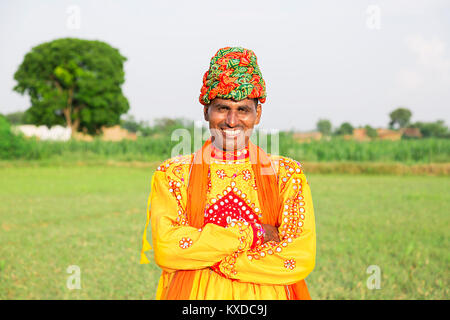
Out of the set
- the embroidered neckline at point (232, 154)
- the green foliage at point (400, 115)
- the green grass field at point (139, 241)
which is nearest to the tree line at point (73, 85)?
the green foliage at point (400, 115)

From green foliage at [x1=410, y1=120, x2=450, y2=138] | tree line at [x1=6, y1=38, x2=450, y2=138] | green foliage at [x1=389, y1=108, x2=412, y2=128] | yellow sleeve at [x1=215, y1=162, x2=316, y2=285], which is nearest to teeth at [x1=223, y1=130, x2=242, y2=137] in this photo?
yellow sleeve at [x1=215, y1=162, x2=316, y2=285]

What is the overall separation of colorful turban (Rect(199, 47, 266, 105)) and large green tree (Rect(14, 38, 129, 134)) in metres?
35.4

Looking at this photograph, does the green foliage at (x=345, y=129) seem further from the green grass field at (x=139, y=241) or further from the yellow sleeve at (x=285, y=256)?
the yellow sleeve at (x=285, y=256)

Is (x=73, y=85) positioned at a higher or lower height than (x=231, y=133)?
higher

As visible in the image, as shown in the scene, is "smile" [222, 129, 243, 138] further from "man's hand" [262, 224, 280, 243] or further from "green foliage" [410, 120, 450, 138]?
"green foliage" [410, 120, 450, 138]

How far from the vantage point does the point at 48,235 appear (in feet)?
24.2

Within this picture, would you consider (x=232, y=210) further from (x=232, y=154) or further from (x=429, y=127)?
Answer: (x=429, y=127)

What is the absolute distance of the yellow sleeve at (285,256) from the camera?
186cm

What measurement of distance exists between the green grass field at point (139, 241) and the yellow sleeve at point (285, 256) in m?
3.10

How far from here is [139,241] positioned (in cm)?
726

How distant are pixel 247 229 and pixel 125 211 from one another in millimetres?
8248

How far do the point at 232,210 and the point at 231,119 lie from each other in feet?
1.48

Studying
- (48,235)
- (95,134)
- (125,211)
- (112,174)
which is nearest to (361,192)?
(125,211)

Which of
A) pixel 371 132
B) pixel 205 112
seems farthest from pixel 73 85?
pixel 205 112
